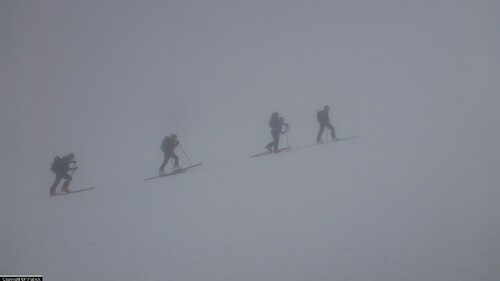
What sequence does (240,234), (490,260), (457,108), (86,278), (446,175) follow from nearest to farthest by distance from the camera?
(490,260) → (86,278) → (240,234) → (446,175) → (457,108)

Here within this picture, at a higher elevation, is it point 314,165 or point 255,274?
point 314,165

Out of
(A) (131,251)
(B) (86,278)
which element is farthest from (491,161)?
(B) (86,278)

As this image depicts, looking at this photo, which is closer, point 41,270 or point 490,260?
point 490,260

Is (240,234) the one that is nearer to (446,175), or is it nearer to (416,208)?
(416,208)

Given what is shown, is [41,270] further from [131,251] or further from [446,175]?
[446,175]

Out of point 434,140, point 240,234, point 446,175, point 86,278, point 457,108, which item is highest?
point 457,108

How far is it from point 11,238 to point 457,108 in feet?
50.1

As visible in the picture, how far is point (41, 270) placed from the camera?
14.2 ft

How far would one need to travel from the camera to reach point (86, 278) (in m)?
3.87

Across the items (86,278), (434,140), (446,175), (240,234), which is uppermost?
(434,140)

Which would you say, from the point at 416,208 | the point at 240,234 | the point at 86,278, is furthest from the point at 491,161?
the point at 86,278

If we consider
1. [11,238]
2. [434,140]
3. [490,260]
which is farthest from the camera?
[434,140]

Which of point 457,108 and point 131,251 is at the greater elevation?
point 457,108

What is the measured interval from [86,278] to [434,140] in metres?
7.90
